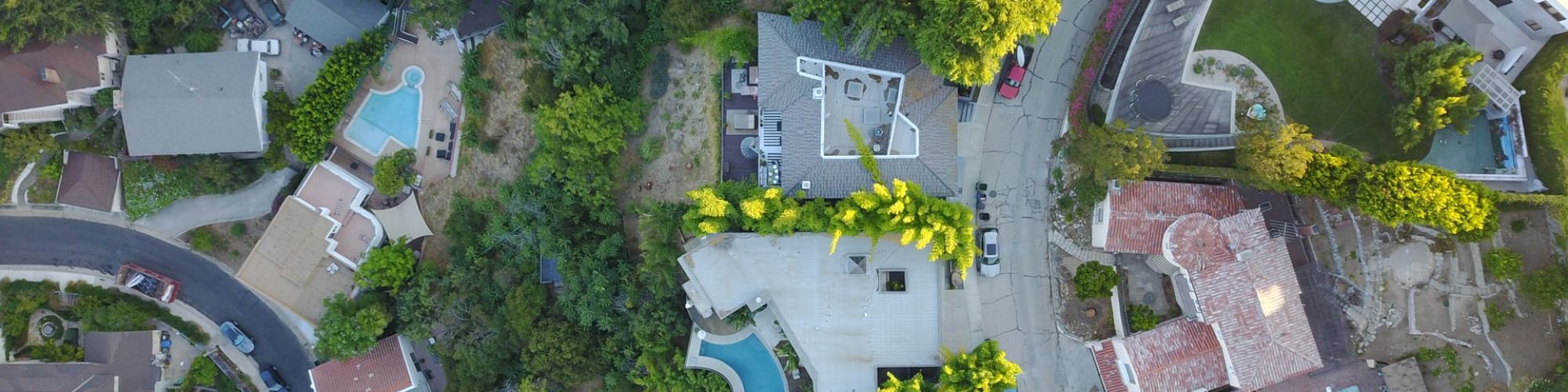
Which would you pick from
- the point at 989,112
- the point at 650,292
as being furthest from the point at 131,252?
the point at 989,112

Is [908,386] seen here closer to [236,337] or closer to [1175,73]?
[1175,73]

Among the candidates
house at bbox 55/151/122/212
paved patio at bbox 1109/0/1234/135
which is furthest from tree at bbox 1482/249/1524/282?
house at bbox 55/151/122/212

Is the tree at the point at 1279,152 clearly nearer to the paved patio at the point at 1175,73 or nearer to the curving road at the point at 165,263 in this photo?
the paved patio at the point at 1175,73

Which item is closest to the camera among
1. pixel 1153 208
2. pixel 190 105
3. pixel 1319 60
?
pixel 1319 60

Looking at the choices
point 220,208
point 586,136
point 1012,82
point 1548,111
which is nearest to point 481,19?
point 586,136

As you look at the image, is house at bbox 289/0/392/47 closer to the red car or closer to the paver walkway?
the paver walkway
